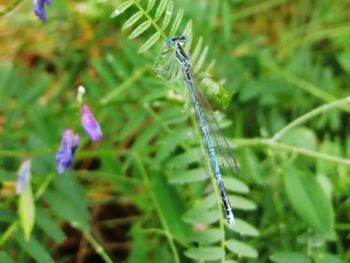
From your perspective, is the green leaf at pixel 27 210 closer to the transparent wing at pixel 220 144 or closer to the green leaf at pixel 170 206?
the green leaf at pixel 170 206

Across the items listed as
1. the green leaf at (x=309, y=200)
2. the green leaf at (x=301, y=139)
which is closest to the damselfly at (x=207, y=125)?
the green leaf at (x=309, y=200)

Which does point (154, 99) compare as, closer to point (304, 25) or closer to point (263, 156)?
point (263, 156)

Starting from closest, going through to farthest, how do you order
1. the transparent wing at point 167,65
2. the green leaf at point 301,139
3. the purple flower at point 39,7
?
the transparent wing at point 167,65 < the purple flower at point 39,7 < the green leaf at point 301,139

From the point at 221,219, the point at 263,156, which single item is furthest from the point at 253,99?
the point at 221,219

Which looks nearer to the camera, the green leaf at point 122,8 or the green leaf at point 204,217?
the green leaf at point 122,8

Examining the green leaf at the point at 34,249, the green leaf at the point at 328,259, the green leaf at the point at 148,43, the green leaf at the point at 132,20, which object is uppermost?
the green leaf at the point at 132,20

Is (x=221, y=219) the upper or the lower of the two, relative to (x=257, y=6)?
lower

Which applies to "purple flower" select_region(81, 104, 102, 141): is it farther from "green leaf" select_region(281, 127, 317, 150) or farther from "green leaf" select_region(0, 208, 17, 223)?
"green leaf" select_region(281, 127, 317, 150)

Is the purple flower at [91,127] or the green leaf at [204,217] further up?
the purple flower at [91,127]
